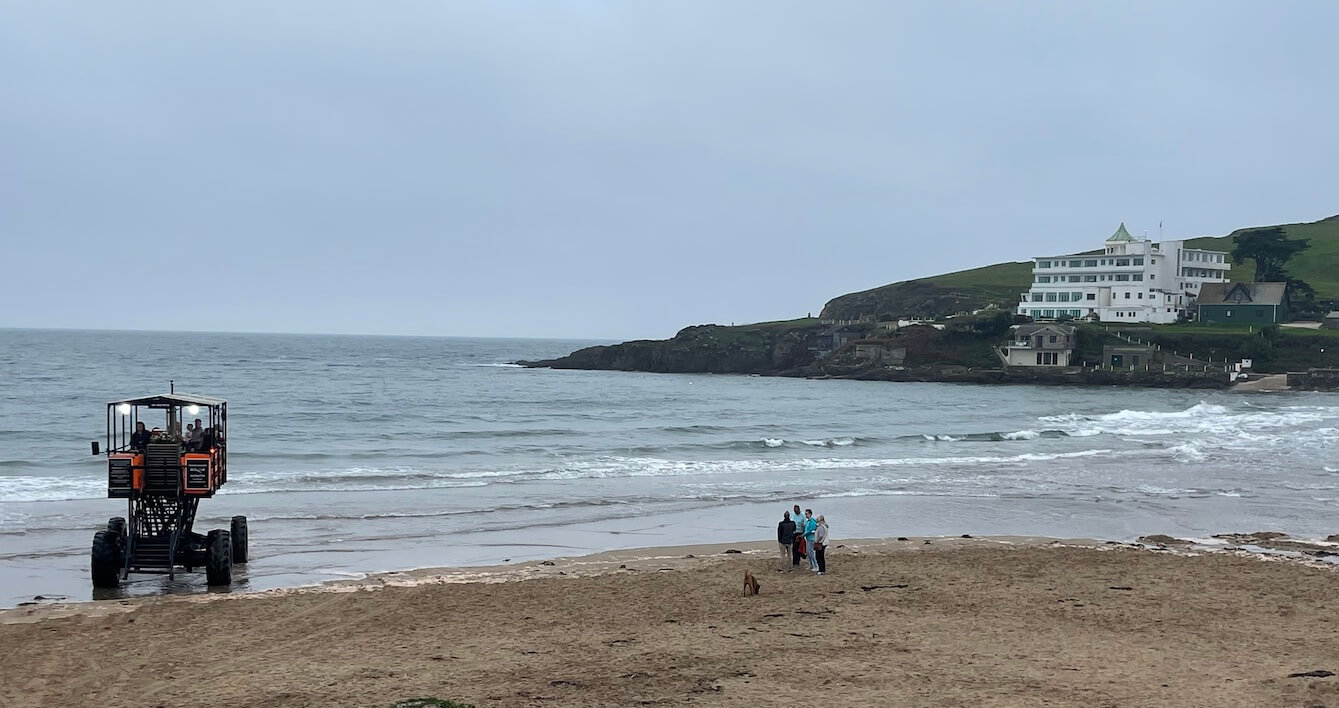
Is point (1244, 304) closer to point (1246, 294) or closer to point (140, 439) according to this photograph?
point (1246, 294)

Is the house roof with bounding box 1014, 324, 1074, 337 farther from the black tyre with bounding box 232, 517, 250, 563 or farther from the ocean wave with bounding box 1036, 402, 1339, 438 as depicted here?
the black tyre with bounding box 232, 517, 250, 563

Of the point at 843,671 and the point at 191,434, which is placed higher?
the point at 191,434

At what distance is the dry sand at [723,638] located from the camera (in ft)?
40.9

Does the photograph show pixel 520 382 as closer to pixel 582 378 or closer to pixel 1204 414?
pixel 582 378

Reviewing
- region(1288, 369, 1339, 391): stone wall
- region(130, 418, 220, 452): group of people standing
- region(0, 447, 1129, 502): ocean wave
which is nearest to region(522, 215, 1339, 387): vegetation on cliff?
region(1288, 369, 1339, 391): stone wall

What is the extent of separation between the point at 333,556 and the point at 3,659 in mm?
8513

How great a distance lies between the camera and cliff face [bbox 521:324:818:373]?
4818 inches

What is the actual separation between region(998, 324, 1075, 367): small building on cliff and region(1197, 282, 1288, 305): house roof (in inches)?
802

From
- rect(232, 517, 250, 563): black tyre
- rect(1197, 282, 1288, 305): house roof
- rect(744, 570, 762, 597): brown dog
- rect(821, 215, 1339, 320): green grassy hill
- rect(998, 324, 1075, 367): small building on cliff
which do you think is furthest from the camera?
rect(821, 215, 1339, 320): green grassy hill

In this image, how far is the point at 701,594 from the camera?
1827 centimetres

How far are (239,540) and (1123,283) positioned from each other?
4416 inches

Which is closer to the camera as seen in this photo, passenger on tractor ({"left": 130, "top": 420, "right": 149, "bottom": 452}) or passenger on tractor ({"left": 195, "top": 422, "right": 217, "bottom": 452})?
passenger on tractor ({"left": 130, "top": 420, "right": 149, "bottom": 452})

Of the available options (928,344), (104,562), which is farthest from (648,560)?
(928,344)

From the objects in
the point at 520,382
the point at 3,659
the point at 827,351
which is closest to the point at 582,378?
the point at 520,382
